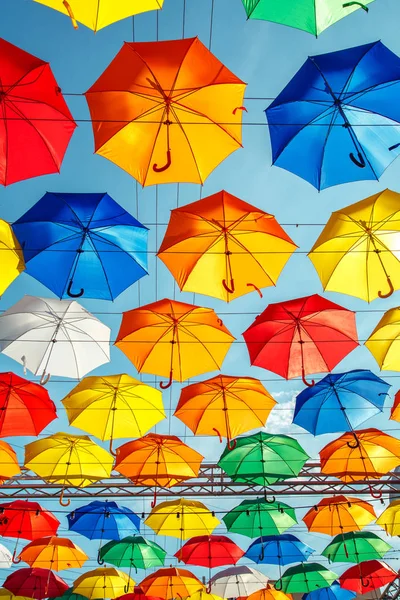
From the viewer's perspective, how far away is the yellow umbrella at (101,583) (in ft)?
40.8

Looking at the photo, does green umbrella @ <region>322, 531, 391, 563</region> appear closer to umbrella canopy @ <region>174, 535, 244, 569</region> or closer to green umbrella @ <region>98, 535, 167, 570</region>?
umbrella canopy @ <region>174, 535, 244, 569</region>

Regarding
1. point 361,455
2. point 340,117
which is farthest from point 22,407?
point 340,117

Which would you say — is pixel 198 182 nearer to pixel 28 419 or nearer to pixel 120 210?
pixel 120 210

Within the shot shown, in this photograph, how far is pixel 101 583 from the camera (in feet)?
41.1

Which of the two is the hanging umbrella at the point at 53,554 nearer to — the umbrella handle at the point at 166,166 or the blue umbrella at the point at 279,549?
the blue umbrella at the point at 279,549

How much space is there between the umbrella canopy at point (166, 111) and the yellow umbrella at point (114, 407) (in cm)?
420

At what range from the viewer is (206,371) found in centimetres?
A: 825

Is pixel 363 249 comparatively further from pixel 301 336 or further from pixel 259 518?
pixel 259 518

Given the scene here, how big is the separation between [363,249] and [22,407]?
5896mm

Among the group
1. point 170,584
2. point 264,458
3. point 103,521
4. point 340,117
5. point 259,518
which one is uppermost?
point 340,117

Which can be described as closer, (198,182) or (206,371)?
(198,182)

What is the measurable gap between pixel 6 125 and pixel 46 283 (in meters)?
2.21

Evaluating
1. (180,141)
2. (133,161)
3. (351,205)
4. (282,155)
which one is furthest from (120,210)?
(351,205)

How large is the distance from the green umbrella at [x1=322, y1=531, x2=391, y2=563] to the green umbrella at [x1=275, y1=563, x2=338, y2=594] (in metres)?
0.58
